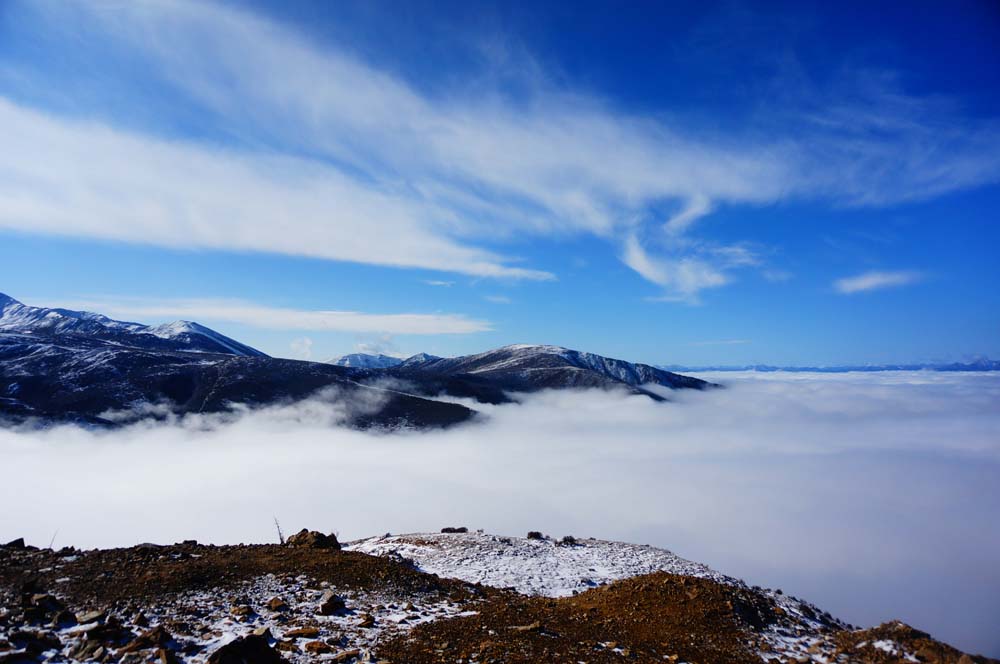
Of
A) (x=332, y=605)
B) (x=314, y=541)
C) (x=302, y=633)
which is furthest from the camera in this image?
(x=314, y=541)

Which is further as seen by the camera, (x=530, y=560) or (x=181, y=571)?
(x=530, y=560)

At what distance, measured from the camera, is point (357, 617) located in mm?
14250

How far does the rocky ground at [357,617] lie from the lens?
11094mm

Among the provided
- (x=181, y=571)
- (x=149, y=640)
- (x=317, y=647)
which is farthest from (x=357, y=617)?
(x=181, y=571)

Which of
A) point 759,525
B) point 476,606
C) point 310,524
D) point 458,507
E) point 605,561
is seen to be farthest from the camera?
point 759,525

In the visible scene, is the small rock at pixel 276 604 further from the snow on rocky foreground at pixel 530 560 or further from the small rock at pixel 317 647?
the snow on rocky foreground at pixel 530 560

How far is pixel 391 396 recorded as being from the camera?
15788cm

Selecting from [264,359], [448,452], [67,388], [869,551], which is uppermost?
[264,359]

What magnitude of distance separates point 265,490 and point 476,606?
107m

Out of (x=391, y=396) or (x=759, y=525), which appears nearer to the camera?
(x=759, y=525)

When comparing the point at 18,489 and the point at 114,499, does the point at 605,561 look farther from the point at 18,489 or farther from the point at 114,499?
the point at 18,489

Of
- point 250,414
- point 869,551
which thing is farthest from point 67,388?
point 869,551

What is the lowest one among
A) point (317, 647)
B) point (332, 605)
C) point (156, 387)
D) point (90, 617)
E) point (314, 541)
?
point (156, 387)

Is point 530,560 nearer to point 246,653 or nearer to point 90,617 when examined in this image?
point 246,653
